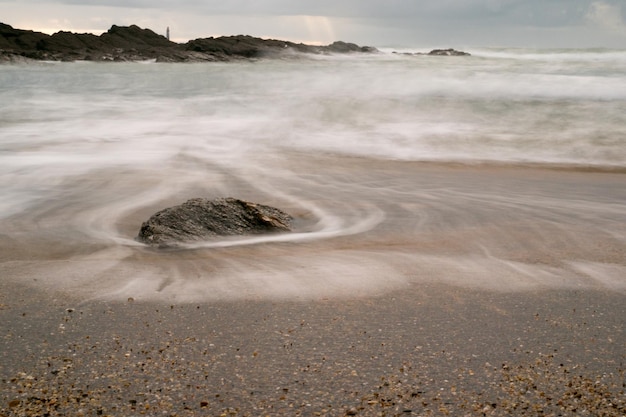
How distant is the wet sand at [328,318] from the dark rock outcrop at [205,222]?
0.16 meters

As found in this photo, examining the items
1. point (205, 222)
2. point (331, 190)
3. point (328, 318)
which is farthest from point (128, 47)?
point (328, 318)

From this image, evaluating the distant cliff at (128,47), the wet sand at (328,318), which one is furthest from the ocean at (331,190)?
the distant cliff at (128,47)

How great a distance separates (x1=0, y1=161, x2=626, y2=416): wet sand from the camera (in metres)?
2.18

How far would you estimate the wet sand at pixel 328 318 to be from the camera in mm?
2184

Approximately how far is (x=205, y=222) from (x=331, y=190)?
2.03 metres

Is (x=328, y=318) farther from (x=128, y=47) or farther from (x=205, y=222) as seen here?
(x=128, y=47)

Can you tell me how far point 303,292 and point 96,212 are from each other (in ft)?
8.32

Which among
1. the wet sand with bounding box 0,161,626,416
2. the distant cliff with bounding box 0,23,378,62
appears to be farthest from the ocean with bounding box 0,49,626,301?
the distant cliff with bounding box 0,23,378,62

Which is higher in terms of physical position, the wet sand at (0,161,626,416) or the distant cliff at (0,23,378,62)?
the distant cliff at (0,23,378,62)

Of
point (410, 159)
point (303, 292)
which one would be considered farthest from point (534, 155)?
point (303, 292)

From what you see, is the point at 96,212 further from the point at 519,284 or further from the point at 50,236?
the point at 519,284

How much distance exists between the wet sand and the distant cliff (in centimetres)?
4443

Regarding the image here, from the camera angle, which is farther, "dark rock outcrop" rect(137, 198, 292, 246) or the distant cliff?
the distant cliff

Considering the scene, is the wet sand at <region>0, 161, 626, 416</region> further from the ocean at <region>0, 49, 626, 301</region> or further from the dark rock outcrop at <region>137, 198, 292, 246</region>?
the dark rock outcrop at <region>137, 198, 292, 246</region>
